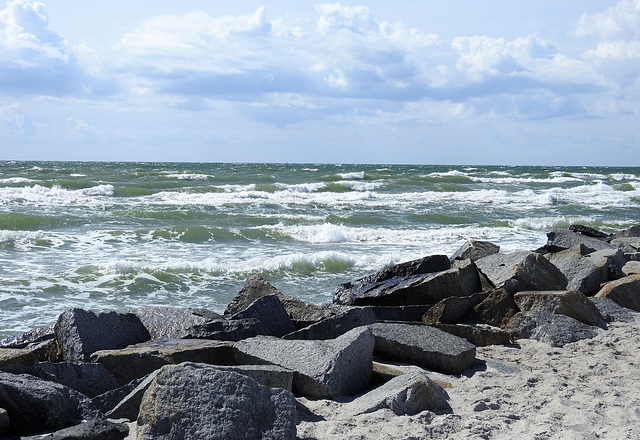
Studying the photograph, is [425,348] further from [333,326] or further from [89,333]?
[89,333]

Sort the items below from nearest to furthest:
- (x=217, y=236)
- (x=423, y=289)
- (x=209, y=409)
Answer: (x=209, y=409) < (x=423, y=289) < (x=217, y=236)

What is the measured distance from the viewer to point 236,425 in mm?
2695

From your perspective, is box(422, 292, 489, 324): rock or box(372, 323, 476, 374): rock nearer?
box(372, 323, 476, 374): rock

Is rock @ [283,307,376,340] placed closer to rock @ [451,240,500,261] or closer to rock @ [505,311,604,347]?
rock @ [505,311,604,347]

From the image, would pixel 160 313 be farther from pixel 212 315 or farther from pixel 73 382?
pixel 73 382

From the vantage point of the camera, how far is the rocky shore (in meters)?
2.84

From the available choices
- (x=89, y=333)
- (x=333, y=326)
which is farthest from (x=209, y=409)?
(x=333, y=326)

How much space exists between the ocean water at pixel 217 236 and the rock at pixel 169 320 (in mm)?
1573

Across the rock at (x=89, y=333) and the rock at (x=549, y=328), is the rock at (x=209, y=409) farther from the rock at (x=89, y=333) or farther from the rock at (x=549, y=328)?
the rock at (x=549, y=328)

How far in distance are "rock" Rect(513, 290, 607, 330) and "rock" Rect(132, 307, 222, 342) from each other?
2875 millimetres

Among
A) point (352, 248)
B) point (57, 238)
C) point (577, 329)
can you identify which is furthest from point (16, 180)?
point (577, 329)

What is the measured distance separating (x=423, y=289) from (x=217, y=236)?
26.0ft

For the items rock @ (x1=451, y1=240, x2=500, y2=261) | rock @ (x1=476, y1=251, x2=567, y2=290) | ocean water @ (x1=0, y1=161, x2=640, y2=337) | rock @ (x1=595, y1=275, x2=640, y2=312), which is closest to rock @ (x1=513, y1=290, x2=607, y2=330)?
rock @ (x1=476, y1=251, x2=567, y2=290)

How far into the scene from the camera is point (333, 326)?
489cm
